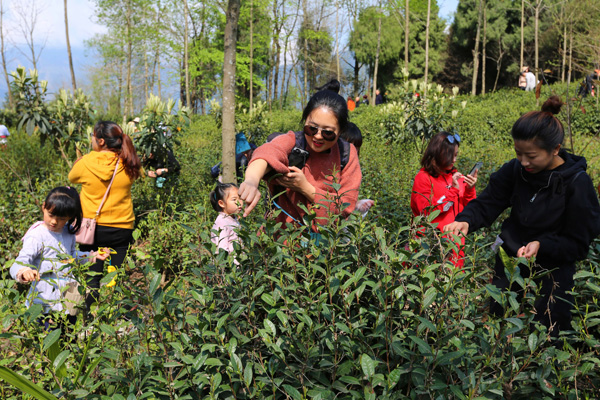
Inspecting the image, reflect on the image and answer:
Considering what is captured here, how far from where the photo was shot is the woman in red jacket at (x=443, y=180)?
10.5 feet

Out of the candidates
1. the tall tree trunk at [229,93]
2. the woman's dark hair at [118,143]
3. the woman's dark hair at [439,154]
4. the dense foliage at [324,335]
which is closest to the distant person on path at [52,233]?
the woman's dark hair at [118,143]

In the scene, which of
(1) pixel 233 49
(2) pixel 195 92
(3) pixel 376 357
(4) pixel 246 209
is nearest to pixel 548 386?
(3) pixel 376 357

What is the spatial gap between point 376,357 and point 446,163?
7.45 ft

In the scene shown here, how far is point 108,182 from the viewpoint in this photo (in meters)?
3.72

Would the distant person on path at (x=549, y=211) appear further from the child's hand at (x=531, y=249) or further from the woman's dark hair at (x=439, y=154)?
the woman's dark hair at (x=439, y=154)

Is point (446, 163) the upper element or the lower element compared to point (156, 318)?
upper

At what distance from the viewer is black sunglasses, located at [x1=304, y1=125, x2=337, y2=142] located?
2.14 meters

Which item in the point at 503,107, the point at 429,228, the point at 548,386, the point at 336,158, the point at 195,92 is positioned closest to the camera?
the point at 548,386

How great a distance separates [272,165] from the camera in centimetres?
195

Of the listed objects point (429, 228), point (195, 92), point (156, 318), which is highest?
point (195, 92)

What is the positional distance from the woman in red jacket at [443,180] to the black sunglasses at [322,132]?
1.24 metres

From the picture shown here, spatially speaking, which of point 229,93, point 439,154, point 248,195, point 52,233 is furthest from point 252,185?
point 229,93

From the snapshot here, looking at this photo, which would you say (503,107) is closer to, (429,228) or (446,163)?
(446,163)

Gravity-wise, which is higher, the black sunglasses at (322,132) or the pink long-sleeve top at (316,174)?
the black sunglasses at (322,132)
